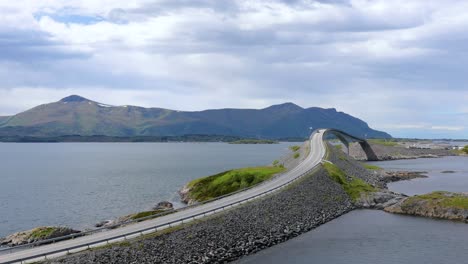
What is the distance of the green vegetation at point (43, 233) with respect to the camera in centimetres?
5784

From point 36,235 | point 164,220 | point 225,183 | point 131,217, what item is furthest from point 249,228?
point 225,183

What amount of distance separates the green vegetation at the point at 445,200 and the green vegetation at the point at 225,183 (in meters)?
30.5

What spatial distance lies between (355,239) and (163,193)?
60.1 metres

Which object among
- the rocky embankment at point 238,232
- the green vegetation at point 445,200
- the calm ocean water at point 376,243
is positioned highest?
the green vegetation at point 445,200

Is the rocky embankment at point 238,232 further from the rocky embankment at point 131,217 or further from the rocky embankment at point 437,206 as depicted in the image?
the rocky embankment at point 437,206

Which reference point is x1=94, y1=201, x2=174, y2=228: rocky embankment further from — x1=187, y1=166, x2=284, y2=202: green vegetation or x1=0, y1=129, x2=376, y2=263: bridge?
x1=187, y1=166, x2=284, y2=202: green vegetation

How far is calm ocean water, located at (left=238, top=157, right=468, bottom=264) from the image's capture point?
169ft

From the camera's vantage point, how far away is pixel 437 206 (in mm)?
74562

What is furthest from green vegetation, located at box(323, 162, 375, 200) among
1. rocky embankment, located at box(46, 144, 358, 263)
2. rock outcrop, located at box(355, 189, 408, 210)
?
rocky embankment, located at box(46, 144, 358, 263)

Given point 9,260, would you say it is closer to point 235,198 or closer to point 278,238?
point 278,238

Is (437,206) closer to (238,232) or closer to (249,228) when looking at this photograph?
(249,228)

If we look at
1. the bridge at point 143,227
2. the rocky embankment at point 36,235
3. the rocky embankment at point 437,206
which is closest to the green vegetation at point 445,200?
the rocky embankment at point 437,206

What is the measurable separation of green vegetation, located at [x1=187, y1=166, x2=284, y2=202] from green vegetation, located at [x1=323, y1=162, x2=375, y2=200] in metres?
13.0

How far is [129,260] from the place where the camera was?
A: 4194 cm
